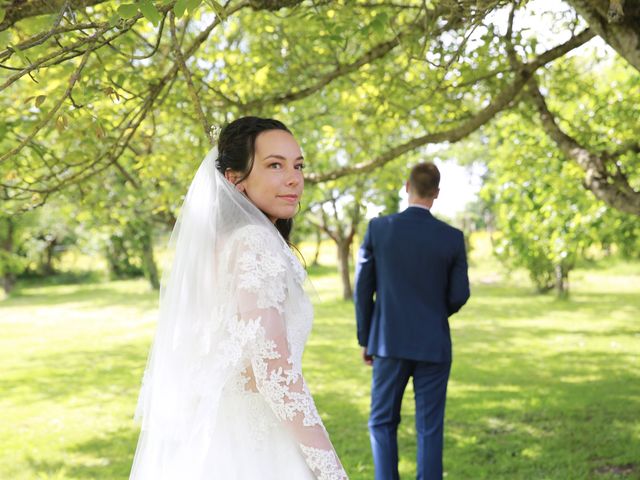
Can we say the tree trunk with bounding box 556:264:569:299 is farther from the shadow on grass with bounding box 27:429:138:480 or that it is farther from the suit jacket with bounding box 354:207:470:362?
the suit jacket with bounding box 354:207:470:362

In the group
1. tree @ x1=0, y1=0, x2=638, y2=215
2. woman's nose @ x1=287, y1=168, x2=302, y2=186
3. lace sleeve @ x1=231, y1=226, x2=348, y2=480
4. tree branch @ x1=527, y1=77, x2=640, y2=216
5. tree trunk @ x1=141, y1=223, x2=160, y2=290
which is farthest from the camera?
tree trunk @ x1=141, y1=223, x2=160, y2=290

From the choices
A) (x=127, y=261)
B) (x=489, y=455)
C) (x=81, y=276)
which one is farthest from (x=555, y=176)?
(x=81, y=276)

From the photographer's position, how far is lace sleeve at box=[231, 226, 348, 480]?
2271mm

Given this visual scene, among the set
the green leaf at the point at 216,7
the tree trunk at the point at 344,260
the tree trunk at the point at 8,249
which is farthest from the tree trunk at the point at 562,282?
the tree trunk at the point at 8,249

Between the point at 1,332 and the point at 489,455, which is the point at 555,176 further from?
the point at 1,332

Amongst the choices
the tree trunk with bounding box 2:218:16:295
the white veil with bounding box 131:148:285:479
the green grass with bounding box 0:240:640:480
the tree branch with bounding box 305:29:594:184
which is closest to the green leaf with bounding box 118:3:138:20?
the white veil with bounding box 131:148:285:479

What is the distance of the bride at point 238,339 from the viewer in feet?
7.54

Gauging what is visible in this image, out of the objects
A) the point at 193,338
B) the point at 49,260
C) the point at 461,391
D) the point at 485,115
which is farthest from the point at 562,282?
the point at 49,260

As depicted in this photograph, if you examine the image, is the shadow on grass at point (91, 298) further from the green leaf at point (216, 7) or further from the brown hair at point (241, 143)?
the brown hair at point (241, 143)

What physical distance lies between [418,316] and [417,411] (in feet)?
2.17

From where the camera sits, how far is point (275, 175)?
253cm

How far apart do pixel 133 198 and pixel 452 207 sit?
26136mm

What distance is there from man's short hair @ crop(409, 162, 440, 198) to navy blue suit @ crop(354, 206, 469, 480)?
0.40 ft

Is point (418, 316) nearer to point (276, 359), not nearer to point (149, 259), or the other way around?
point (276, 359)
